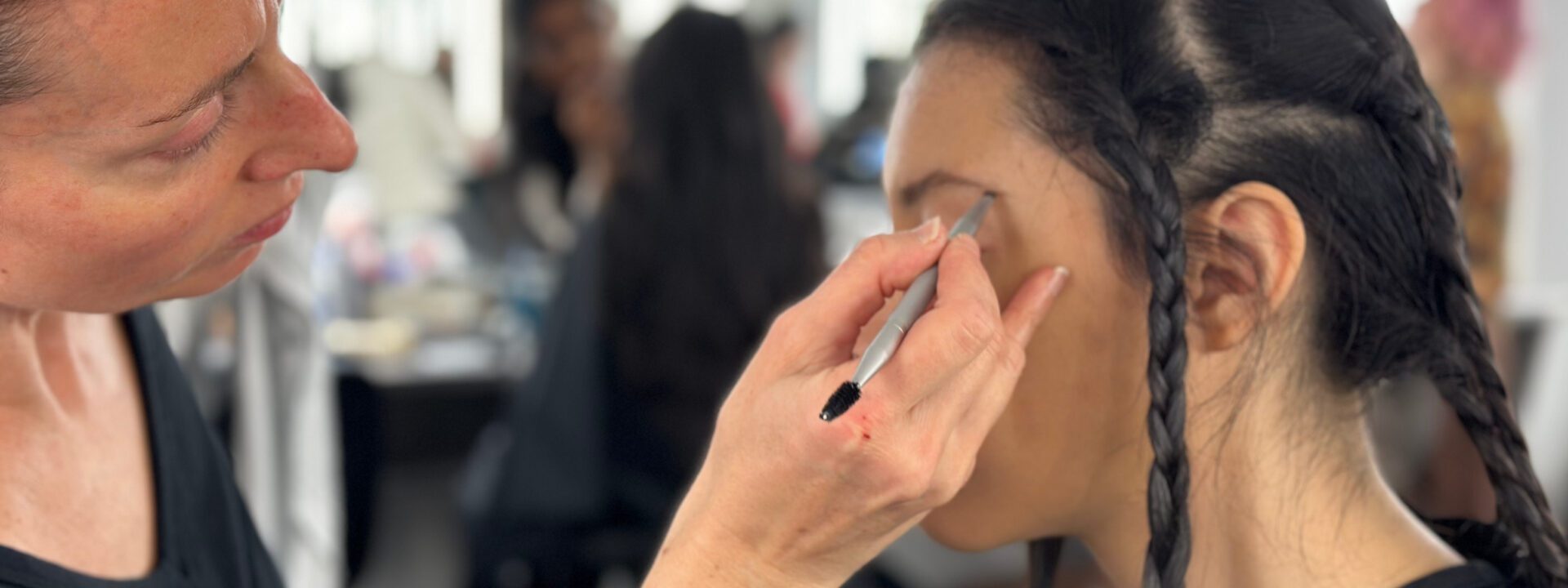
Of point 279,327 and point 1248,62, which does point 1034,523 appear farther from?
point 279,327

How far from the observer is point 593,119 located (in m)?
2.63

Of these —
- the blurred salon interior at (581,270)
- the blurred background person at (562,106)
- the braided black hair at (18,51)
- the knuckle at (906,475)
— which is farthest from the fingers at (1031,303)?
the blurred background person at (562,106)

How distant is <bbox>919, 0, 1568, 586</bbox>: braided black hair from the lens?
0.74 m

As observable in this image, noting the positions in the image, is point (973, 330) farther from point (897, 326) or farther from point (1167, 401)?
point (1167, 401)

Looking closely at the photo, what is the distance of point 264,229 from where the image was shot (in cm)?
70

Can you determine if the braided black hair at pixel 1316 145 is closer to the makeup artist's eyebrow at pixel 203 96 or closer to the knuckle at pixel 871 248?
the knuckle at pixel 871 248

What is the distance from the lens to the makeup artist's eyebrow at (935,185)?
0.79 metres

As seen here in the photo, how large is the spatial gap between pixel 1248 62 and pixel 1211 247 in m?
0.11

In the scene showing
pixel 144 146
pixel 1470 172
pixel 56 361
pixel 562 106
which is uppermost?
pixel 144 146

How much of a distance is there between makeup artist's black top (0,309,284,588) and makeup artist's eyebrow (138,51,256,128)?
30 cm

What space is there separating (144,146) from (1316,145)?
0.64 meters

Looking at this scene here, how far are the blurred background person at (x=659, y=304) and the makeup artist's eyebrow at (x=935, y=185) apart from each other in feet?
3.35

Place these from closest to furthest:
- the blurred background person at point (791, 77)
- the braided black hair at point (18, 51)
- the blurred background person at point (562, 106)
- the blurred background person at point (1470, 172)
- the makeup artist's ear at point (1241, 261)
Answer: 1. the braided black hair at point (18, 51)
2. the makeup artist's ear at point (1241, 261)
3. the blurred background person at point (1470, 172)
4. the blurred background person at point (562, 106)
5. the blurred background person at point (791, 77)

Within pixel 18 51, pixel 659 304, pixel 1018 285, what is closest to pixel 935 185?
pixel 1018 285
